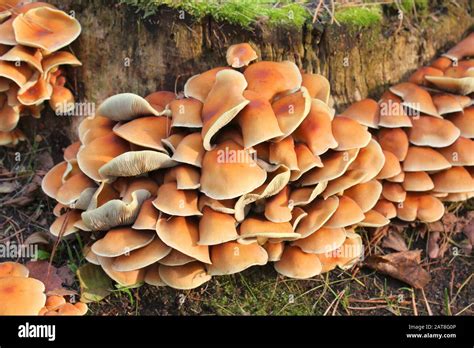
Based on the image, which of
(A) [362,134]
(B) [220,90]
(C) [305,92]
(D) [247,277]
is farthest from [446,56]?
(D) [247,277]

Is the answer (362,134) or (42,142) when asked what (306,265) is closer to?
(362,134)

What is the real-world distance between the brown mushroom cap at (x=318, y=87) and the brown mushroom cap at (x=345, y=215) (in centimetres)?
85

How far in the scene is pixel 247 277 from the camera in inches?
192

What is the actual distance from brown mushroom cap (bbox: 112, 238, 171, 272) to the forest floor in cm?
38

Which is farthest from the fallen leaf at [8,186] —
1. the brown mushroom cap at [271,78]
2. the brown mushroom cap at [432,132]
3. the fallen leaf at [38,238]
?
the brown mushroom cap at [432,132]

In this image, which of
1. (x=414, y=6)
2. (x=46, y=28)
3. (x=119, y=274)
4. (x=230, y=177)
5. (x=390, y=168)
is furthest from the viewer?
(x=414, y=6)

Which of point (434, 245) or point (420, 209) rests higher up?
point (420, 209)

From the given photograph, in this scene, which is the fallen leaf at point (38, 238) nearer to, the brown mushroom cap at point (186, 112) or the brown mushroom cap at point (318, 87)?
the brown mushroom cap at point (186, 112)

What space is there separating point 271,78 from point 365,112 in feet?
3.49

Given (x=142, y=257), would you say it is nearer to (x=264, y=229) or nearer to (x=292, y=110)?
(x=264, y=229)

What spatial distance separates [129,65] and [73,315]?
7.35 ft

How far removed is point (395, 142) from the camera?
16.7 feet

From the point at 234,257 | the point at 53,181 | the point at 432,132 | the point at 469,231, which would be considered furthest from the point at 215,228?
the point at 469,231

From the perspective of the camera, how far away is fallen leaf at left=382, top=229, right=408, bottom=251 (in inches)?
207
